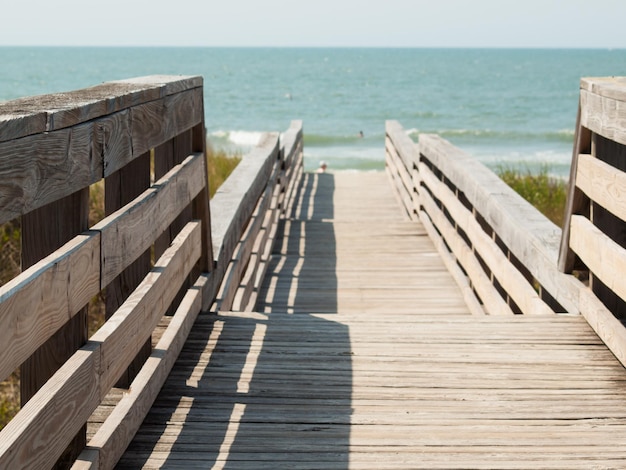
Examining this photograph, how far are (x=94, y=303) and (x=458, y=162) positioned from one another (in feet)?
9.25

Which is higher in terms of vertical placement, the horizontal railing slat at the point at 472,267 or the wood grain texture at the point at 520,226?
the wood grain texture at the point at 520,226

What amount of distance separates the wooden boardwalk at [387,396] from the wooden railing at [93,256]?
0.16 m

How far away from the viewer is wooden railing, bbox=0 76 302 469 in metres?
1.81

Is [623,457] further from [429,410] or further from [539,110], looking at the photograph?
[539,110]

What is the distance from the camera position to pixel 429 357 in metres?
3.55

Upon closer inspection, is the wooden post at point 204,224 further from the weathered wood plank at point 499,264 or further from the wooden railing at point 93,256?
the weathered wood plank at point 499,264

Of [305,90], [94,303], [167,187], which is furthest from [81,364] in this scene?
[305,90]

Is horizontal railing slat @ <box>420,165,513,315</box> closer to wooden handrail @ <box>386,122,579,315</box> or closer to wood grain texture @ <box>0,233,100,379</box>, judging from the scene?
wooden handrail @ <box>386,122,579,315</box>

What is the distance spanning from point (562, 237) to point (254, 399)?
5.57ft

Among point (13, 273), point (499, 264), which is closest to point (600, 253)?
point (499, 264)

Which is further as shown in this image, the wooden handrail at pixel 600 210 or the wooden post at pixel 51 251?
the wooden handrail at pixel 600 210

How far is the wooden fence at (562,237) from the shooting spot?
3.40 metres

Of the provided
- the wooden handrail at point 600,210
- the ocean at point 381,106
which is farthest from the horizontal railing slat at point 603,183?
the ocean at point 381,106

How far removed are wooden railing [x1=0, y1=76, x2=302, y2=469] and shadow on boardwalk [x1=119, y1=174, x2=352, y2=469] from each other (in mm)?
87
